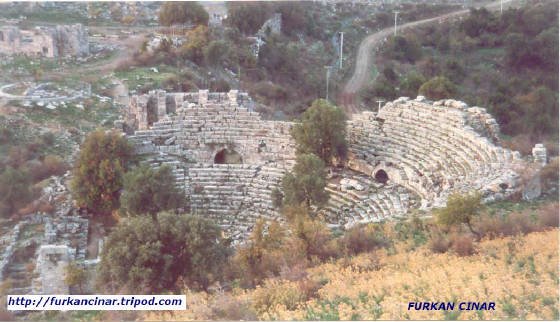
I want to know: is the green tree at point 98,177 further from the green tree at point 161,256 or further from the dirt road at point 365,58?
the dirt road at point 365,58

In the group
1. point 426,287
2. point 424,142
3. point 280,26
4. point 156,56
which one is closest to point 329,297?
point 426,287

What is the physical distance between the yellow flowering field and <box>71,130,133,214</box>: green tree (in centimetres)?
946

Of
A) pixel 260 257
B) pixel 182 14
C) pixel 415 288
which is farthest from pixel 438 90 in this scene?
pixel 182 14

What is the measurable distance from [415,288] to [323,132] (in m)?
11.7

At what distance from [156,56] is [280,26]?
1668 centimetres

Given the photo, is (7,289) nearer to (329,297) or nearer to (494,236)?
(329,297)

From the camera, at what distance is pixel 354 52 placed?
55156 mm

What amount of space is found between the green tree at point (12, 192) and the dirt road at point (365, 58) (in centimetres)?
2359

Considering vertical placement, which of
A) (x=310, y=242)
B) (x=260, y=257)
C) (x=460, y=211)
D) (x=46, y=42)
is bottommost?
(x=260, y=257)

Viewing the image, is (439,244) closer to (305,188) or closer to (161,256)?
(161,256)

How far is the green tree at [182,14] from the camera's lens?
46.9 m

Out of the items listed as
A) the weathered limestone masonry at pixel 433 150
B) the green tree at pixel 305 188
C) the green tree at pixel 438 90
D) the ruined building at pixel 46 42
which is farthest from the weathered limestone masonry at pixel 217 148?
the ruined building at pixel 46 42

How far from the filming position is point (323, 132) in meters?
22.1

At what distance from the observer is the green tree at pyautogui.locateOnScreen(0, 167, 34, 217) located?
65.0ft
